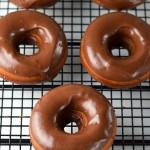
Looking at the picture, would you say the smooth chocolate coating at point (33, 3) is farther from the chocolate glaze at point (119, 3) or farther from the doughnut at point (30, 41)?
the chocolate glaze at point (119, 3)

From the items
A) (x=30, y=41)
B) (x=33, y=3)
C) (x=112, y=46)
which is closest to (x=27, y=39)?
(x=30, y=41)

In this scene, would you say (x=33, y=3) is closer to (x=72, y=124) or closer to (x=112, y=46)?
(x=112, y=46)

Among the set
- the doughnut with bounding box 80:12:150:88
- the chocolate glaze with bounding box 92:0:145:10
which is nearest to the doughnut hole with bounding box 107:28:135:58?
the doughnut with bounding box 80:12:150:88

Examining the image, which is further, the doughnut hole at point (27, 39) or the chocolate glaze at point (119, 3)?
the chocolate glaze at point (119, 3)

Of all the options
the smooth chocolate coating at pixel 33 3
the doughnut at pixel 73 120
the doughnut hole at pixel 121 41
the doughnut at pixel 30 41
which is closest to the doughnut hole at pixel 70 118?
the doughnut at pixel 73 120

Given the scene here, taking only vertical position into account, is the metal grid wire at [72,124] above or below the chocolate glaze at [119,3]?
below

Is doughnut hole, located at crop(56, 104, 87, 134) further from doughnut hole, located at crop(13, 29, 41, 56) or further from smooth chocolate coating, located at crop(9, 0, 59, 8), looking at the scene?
smooth chocolate coating, located at crop(9, 0, 59, 8)
